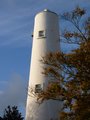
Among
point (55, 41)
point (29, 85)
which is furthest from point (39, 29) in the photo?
point (29, 85)

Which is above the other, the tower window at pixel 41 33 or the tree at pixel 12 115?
the tower window at pixel 41 33

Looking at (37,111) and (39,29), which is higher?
(39,29)

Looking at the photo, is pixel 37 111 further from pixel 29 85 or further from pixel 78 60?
pixel 78 60

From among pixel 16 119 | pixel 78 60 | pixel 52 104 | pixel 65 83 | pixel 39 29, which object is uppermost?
pixel 39 29

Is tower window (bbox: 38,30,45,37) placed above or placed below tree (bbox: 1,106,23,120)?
above

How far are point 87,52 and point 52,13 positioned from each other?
20.4ft

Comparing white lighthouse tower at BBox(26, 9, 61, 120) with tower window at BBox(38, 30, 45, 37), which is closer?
white lighthouse tower at BBox(26, 9, 61, 120)

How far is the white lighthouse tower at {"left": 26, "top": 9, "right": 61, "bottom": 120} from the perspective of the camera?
18.0 meters

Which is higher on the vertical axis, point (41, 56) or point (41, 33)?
point (41, 33)

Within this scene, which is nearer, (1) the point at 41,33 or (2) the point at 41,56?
(2) the point at 41,56

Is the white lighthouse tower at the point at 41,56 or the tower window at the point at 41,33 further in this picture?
the tower window at the point at 41,33

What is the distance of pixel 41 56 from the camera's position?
18.8 meters

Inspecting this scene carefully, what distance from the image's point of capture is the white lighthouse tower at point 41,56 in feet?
59.0

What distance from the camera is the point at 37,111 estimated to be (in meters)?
18.0
